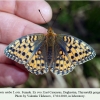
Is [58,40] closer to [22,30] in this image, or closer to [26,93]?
[22,30]

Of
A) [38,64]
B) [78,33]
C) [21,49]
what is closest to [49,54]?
[38,64]

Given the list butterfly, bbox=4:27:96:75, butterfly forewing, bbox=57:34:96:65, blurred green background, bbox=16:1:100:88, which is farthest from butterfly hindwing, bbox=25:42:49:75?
blurred green background, bbox=16:1:100:88

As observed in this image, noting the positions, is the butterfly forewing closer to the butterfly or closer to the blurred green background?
the butterfly

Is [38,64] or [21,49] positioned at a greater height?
[21,49]

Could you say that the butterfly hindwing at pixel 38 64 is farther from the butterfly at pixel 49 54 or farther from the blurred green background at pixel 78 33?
the blurred green background at pixel 78 33

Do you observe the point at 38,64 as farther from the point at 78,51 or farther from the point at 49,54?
A: the point at 78,51

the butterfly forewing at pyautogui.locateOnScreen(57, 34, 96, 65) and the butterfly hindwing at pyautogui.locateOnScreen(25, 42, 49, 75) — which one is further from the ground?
the butterfly forewing at pyautogui.locateOnScreen(57, 34, 96, 65)

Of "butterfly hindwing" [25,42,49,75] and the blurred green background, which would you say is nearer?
"butterfly hindwing" [25,42,49,75]

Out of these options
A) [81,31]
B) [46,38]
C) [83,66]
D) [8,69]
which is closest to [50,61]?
[46,38]
